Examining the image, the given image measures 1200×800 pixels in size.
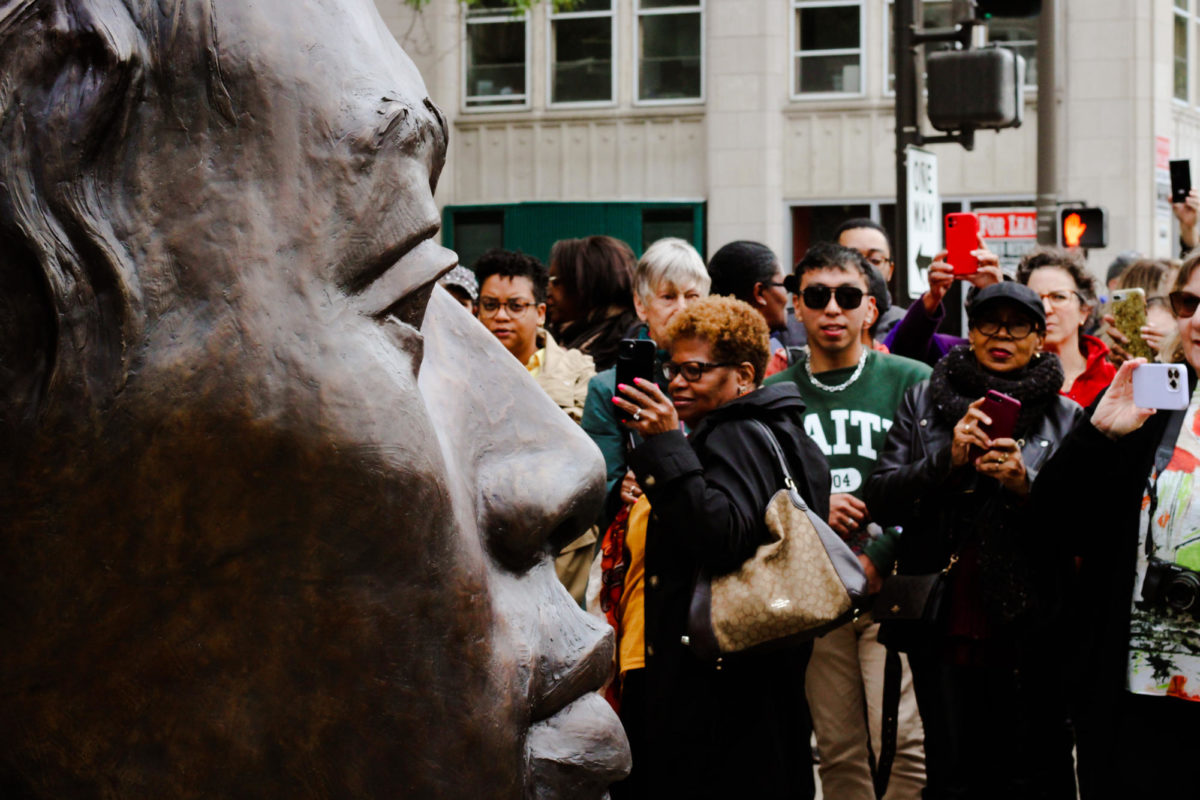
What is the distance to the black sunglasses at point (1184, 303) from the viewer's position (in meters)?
4.28

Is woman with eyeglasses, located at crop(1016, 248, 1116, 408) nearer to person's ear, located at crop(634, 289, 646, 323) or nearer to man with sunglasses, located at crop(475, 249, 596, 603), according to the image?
person's ear, located at crop(634, 289, 646, 323)

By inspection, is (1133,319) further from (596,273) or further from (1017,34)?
(1017,34)

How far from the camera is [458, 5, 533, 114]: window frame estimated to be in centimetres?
2522

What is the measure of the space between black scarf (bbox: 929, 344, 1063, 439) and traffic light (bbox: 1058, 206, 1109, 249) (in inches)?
347

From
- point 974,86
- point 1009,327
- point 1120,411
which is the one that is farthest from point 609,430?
point 974,86

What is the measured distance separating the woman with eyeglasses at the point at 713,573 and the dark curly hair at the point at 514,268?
1.88 m

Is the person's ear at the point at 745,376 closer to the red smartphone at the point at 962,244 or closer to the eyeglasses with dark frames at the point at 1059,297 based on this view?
the red smartphone at the point at 962,244

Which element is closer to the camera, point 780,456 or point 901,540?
point 780,456

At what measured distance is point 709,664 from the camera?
4469 mm

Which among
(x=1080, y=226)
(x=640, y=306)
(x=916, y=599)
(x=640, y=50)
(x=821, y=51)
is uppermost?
(x=640, y=50)

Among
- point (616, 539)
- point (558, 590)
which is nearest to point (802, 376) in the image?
point (616, 539)

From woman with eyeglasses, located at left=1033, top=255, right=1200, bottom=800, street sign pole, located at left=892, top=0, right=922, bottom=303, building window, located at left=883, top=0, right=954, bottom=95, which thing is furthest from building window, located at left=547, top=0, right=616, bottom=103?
woman with eyeglasses, located at left=1033, top=255, right=1200, bottom=800

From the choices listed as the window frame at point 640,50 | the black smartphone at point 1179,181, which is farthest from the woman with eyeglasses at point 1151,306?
the window frame at point 640,50

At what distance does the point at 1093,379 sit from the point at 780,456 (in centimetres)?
222
